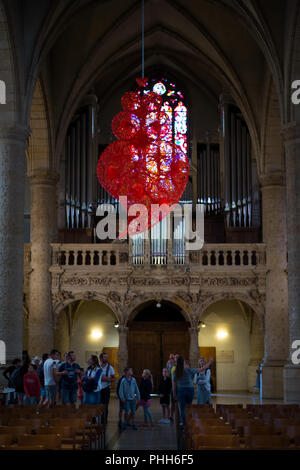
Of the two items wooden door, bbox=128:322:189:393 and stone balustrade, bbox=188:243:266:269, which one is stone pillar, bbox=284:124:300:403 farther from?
wooden door, bbox=128:322:189:393

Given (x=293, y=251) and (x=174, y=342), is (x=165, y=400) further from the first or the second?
(x=174, y=342)

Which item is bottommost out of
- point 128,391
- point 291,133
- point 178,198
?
point 128,391

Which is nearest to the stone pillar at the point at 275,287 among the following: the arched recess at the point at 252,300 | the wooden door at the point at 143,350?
the arched recess at the point at 252,300

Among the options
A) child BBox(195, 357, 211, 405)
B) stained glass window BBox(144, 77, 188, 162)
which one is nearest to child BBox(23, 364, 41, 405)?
child BBox(195, 357, 211, 405)

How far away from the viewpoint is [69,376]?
13.3 m

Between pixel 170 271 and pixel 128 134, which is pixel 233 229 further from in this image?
pixel 128 134

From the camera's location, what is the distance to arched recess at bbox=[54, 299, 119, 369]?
79.9ft

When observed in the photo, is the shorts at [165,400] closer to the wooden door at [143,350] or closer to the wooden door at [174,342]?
the wooden door at [143,350]

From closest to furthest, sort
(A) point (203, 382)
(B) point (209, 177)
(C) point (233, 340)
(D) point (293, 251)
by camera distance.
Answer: (A) point (203, 382) < (D) point (293, 251) < (B) point (209, 177) < (C) point (233, 340)

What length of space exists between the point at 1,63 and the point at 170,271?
8.17m

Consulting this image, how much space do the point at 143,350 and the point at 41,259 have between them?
5611 millimetres

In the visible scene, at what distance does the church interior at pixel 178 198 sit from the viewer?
53.1 feet

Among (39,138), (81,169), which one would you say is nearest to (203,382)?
(39,138)

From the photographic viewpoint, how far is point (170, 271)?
21.0 meters
